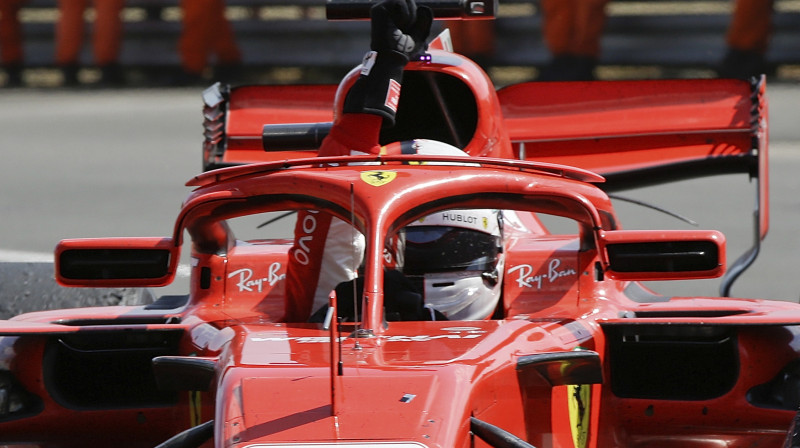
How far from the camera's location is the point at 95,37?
15406mm

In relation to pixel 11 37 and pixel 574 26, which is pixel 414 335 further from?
pixel 11 37

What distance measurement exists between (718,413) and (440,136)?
1.89m

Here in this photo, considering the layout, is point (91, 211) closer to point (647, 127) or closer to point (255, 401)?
point (647, 127)

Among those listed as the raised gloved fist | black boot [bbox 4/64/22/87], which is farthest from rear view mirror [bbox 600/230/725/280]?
black boot [bbox 4/64/22/87]

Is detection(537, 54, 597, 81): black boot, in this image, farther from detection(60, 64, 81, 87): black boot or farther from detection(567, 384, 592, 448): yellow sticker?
detection(567, 384, 592, 448): yellow sticker

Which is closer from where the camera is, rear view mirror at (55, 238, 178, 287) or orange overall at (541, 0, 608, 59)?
rear view mirror at (55, 238, 178, 287)

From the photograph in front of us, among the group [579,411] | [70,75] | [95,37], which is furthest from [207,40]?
[579,411]

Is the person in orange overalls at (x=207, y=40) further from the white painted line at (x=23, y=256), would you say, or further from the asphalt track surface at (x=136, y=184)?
the white painted line at (x=23, y=256)

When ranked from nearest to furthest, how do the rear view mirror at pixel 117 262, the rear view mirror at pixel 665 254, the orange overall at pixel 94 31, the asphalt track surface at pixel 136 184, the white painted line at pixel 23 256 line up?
the rear view mirror at pixel 665 254 → the rear view mirror at pixel 117 262 → the asphalt track surface at pixel 136 184 → the white painted line at pixel 23 256 → the orange overall at pixel 94 31

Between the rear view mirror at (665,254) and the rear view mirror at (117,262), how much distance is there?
1.35 metres

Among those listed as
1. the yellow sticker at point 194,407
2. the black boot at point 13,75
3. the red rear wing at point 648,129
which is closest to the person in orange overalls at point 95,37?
the black boot at point 13,75

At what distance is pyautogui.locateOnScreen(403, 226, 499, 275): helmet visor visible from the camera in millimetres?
4734

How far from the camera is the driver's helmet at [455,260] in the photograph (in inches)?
185

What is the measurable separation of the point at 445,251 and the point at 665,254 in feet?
2.92
